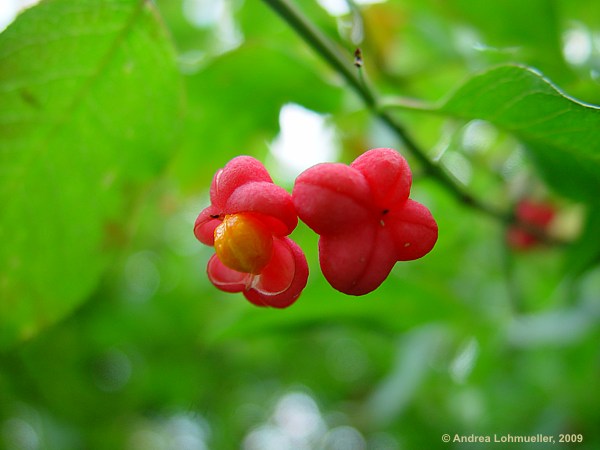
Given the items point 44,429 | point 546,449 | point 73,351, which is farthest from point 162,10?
point 546,449

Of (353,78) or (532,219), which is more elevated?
(353,78)

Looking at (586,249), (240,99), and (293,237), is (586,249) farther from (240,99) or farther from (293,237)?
(293,237)

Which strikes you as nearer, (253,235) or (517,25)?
(253,235)

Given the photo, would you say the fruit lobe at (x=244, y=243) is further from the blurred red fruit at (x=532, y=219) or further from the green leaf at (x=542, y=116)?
the blurred red fruit at (x=532, y=219)

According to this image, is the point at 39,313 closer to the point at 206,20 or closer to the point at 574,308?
the point at 574,308

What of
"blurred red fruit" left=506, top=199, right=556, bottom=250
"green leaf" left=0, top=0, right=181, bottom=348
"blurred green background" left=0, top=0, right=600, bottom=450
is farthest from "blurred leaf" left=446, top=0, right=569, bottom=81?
"green leaf" left=0, top=0, right=181, bottom=348

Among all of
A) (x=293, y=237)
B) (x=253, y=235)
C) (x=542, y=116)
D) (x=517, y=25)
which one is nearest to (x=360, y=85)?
(x=542, y=116)
